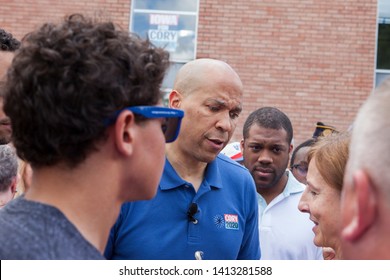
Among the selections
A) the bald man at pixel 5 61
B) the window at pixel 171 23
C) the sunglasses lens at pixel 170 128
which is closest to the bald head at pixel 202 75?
the bald man at pixel 5 61

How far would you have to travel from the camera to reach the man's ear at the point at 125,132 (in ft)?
6.12

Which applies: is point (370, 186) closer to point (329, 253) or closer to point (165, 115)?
point (165, 115)

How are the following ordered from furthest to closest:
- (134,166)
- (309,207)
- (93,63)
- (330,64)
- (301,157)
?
(330,64) → (301,157) → (309,207) → (134,166) → (93,63)

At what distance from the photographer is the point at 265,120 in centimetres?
522

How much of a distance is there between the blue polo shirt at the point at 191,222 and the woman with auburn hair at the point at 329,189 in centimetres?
41

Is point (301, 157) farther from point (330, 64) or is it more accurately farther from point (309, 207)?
point (330, 64)

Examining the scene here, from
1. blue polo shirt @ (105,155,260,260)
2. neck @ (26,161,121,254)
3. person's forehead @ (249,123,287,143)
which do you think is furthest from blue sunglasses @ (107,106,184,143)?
person's forehead @ (249,123,287,143)

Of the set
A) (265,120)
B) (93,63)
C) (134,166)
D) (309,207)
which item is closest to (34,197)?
(134,166)

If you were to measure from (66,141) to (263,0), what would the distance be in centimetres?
991

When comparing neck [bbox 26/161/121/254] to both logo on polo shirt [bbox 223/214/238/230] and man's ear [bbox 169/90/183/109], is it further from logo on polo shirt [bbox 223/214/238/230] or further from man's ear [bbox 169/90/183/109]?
man's ear [bbox 169/90/183/109]

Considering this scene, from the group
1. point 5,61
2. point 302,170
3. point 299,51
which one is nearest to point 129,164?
point 5,61

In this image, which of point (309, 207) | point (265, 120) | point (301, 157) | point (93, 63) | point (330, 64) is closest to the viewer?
point (93, 63)

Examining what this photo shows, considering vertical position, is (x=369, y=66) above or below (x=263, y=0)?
below

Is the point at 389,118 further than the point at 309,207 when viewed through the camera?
No
